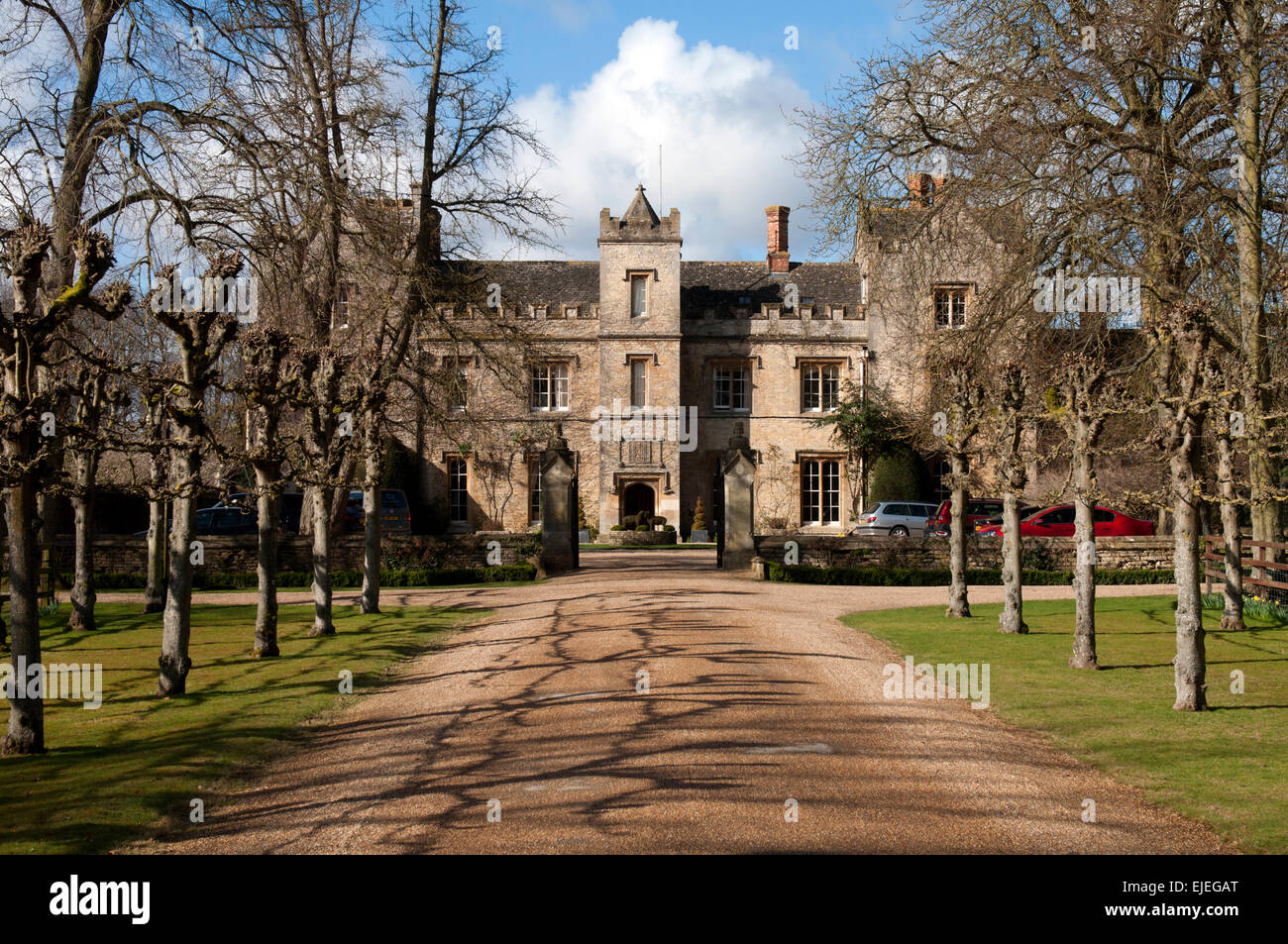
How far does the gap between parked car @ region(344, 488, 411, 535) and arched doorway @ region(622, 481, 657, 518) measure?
8353mm

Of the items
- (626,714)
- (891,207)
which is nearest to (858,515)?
(891,207)

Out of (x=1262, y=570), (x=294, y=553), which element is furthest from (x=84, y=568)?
(x=1262, y=570)

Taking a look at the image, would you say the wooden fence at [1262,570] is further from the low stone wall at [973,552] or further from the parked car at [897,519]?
the parked car at [897,519]

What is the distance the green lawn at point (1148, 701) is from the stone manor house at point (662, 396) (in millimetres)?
19516

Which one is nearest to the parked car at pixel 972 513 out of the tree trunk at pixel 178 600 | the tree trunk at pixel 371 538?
the tree trunk at pixel 371 538

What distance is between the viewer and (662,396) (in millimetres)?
36750

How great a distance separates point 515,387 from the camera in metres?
21.0

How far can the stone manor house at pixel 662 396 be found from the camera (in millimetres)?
36531

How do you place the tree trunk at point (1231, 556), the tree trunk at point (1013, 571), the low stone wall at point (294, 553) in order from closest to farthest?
the tree trunk at point (1231, 556)
the tree trunk at point (1013, 571)
the low stone wall at point (294, 553)

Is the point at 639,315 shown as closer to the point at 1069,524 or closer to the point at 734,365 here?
the point at 734,365
